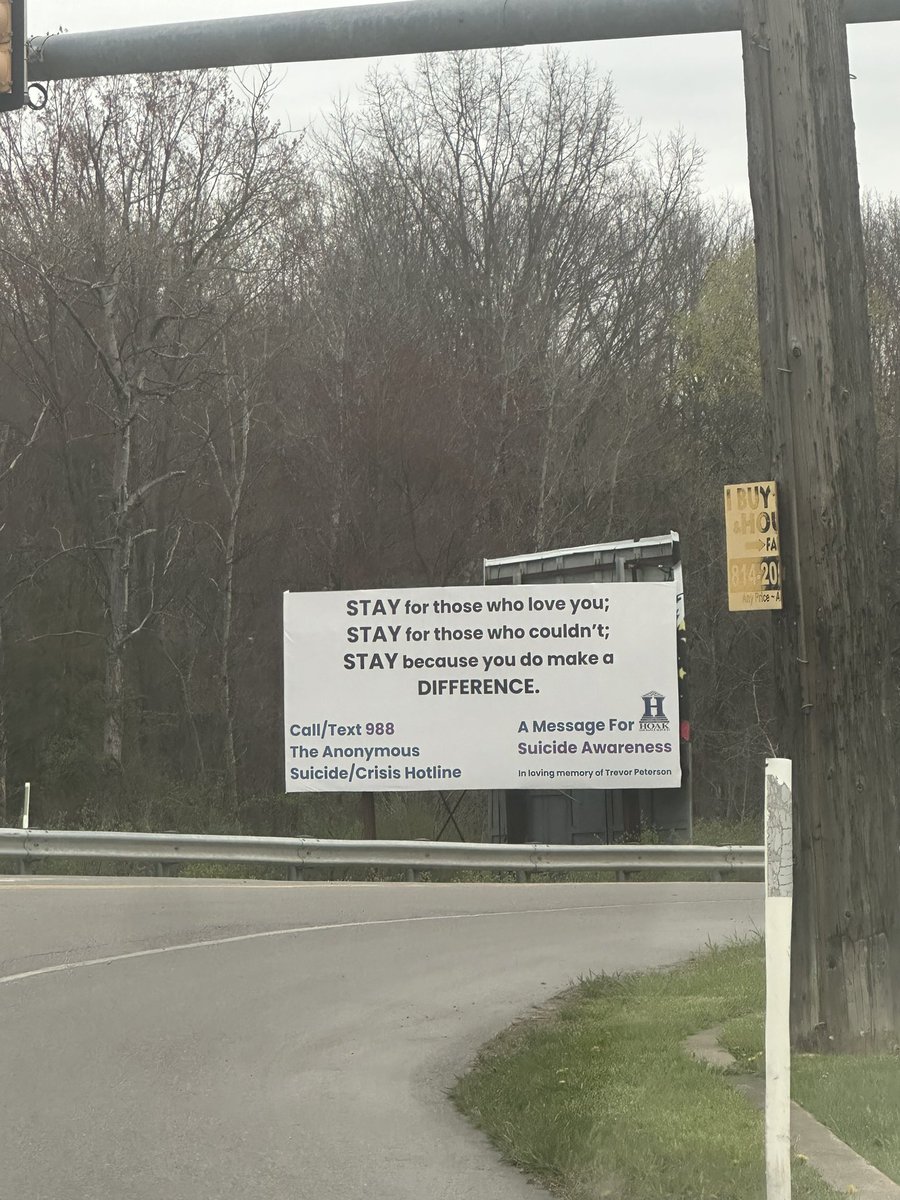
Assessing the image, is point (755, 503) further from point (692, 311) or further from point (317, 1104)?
point (692, 311)

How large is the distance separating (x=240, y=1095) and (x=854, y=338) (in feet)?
16.1

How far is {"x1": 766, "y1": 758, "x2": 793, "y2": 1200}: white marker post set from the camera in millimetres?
4906

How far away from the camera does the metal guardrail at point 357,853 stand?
18.8m

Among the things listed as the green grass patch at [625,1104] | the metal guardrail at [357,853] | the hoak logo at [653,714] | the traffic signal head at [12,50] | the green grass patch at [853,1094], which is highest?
the traffic signal head at [12,50]

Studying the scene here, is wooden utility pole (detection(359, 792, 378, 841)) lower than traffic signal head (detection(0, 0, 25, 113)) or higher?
lower

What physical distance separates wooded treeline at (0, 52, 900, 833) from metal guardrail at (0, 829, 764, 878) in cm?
659

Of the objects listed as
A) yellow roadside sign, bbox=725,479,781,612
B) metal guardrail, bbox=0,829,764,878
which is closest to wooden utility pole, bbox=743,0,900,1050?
yellow roadside sign, bbox=725,479,781,612

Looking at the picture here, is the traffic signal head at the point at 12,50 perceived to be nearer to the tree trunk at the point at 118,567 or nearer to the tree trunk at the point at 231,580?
the tree trunk at the point at 118,567

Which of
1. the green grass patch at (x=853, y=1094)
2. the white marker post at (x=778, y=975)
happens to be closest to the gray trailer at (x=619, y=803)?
the green grass patch at (x=853, y=1094)

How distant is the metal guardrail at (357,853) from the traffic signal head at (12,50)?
1198 cm

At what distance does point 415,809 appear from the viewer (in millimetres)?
26344

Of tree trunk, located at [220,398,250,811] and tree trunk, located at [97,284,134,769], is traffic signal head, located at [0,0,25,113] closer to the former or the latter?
tree trunk, located at [97,284,134,769]

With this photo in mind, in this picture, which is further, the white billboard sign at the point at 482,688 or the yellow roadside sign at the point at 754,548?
the white billboard sign at the point at 482,688

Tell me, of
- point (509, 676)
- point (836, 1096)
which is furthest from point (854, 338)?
point (509, 676)
